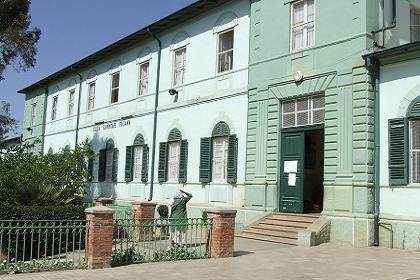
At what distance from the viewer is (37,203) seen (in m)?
14.2

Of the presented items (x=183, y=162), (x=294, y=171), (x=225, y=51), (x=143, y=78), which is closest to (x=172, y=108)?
(x=183, y=162)

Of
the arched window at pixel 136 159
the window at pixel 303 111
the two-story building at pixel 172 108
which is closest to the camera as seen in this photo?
the window at pixel 303 111

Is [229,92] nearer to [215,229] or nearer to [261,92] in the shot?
[261,92]

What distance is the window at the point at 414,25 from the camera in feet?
53.5

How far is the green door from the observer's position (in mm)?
16016

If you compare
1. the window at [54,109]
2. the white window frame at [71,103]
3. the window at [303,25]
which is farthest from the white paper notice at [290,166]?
the window at [54,109]

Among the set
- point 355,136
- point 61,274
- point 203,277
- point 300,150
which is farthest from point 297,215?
point 61,274

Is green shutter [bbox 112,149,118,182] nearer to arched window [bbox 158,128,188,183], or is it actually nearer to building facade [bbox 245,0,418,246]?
arched window [bbox 158,128,188,183]

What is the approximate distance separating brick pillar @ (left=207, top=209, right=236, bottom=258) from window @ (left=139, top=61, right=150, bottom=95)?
13.7m

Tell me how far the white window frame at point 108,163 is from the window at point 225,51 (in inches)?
368

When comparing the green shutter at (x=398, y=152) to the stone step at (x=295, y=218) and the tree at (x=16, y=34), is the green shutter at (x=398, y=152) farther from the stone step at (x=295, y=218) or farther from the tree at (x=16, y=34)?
the tree at (x=16, y=34)

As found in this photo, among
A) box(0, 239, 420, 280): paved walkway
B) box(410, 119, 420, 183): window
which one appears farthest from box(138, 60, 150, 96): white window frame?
box(410, 119, 420, 183): window

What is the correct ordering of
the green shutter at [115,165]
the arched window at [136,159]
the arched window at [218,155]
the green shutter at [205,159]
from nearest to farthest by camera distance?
1. the arched window at [218,155]
2. the green shutter at [205,159]
3. the arched window at [136,159]
4. the green shutter at [115,165]

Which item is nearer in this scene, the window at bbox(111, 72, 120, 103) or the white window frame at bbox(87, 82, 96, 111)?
the window at bbox(111, 72, 120, 103)
